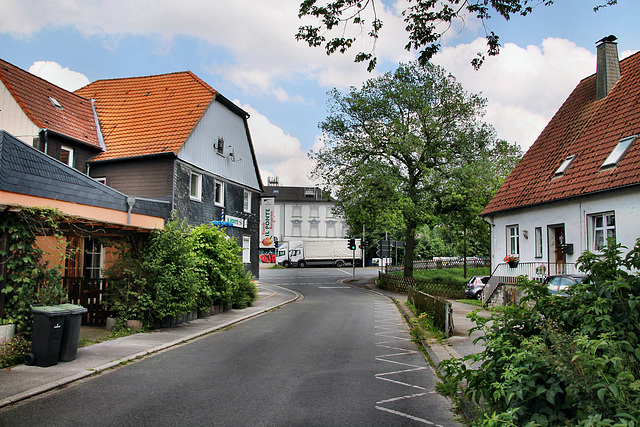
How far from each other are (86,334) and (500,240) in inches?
764

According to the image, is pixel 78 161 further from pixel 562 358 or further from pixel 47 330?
pixel 562 358

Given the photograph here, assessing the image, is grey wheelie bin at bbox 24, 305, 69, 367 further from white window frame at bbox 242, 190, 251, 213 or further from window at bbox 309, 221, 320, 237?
window at bbox 309, 221, 320, 237

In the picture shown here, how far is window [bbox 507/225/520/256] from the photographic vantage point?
77.2 ft

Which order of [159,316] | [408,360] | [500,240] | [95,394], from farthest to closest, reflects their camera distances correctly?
1. [500,240]
2. [159,316]
3. [408,360]
4. [95,394]

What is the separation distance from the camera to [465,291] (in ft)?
96.7

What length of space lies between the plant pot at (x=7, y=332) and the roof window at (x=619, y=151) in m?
18.5

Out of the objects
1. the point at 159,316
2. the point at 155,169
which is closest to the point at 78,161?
the point at 155,169

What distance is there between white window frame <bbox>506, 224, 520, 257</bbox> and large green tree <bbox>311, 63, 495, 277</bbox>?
8.24 metres

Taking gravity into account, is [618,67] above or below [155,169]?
above

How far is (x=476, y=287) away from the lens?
1112 inches

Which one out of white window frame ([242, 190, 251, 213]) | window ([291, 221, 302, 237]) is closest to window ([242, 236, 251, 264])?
white window frame ([242, 190, 251, 213])

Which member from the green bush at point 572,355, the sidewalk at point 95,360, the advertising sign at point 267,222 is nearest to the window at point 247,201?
the advertising sign at point 267,222

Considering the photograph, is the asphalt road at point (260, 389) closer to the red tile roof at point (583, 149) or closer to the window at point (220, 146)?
the red tile roof at point (583, 149)

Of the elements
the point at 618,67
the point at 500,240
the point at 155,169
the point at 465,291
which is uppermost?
the point at 618,67
